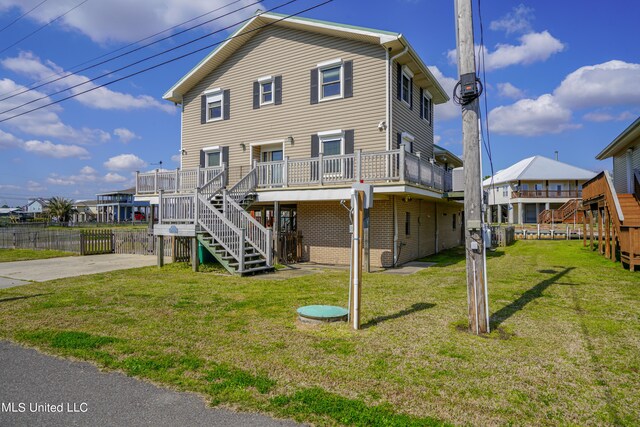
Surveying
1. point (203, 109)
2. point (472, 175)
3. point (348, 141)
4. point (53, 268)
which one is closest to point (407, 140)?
point (348, 141)

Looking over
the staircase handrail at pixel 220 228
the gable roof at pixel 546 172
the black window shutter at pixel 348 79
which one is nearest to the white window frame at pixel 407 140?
the black window shutter at pixel 348 79

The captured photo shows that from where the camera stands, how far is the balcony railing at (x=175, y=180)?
15.7 meters

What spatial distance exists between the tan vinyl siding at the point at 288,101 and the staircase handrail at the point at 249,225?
14.4 ft

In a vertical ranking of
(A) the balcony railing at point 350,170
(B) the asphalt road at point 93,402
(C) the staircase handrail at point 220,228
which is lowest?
(B) the asphalt road at point 93,402

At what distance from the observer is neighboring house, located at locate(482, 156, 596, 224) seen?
4622cm

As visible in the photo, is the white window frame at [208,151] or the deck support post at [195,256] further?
the white window frame at [208,151]

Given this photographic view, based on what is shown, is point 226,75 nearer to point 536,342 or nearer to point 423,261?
point 423,261

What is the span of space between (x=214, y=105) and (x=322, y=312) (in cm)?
1459

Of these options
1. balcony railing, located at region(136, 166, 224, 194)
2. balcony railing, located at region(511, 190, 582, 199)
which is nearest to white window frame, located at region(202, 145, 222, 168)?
balcony railing, located at region(136, 166, 224, 194)

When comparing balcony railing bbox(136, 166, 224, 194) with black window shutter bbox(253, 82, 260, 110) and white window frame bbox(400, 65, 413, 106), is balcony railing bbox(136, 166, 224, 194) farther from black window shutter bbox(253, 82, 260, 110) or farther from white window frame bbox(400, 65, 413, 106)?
white window frame bbox(400, 65, 413, 106)

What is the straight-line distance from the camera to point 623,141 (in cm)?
1708

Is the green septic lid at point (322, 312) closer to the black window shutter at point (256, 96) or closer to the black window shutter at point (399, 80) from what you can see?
the black window shutter at point (399, 80)

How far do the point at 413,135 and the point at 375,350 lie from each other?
508 inches

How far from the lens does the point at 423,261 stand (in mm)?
15820
